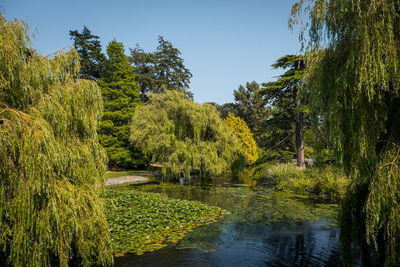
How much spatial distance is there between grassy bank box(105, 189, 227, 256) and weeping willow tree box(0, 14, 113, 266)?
1.24 meters

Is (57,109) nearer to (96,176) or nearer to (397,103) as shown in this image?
(96,176)

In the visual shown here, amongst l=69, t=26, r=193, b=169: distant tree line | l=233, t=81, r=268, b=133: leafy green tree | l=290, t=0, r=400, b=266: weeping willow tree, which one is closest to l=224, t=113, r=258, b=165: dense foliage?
l=69, t=26, r=193, b=169: distant tree line

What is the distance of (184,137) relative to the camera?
18828mm

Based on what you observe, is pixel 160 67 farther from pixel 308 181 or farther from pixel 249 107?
pixel 308 181

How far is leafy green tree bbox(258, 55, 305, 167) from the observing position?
1777cm

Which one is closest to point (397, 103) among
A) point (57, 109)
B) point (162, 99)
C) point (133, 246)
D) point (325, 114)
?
point (325, 114)

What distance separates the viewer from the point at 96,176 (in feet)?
16.5

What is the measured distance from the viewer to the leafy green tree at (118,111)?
2391 cm

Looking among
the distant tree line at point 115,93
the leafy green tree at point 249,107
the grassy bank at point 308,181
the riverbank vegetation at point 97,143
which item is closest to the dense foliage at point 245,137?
the distant tree line at point 115,93

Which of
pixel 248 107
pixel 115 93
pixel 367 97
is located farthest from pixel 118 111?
pixel 248 107

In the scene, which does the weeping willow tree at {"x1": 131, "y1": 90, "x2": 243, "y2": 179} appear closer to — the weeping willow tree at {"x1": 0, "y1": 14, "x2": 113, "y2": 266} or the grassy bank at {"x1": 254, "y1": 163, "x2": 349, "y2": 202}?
the grassy bank at {"x1": 254, "y1": 163, "x2": 349, "y2": 202}

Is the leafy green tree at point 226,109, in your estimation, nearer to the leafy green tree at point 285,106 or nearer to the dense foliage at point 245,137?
the dense foliage at point 245,137

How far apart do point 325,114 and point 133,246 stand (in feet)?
18.4

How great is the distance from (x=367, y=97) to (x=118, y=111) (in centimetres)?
2297
